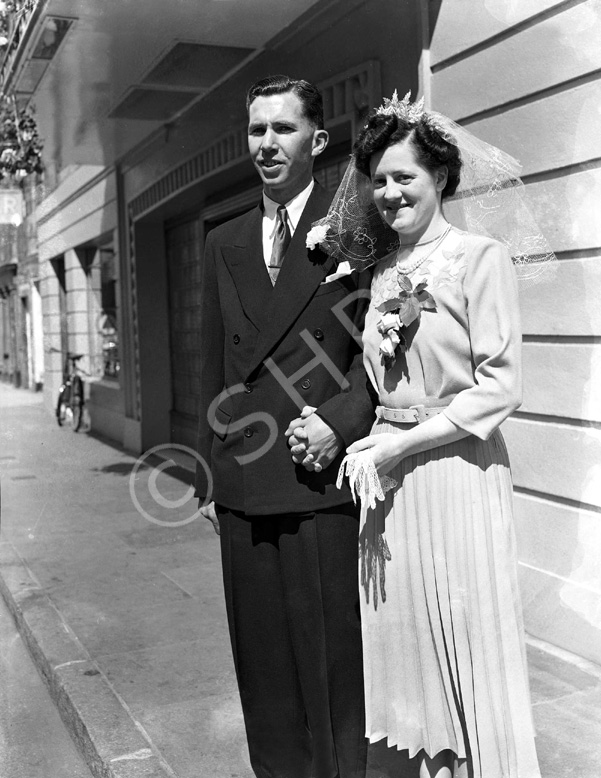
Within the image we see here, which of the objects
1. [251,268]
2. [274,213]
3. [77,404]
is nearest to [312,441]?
[251,268]

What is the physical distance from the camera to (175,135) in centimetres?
949

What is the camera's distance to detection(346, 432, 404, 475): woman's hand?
6.89 feet

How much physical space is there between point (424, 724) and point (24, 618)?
319cm

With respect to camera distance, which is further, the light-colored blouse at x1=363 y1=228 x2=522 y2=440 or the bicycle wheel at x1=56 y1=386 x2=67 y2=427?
the bicycle wheel at x1=56 y1=386 x2=67 y2=427

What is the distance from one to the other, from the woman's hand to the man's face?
30.0 inches

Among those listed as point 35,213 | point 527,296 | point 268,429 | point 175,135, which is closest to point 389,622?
point 268,429

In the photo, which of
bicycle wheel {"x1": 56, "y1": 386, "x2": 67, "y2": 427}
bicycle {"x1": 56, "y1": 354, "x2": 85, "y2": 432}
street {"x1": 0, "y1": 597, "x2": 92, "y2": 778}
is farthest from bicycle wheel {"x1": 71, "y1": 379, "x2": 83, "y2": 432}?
street {"x1": 0, "y1": 597, "x2": 92, "y2": 778}

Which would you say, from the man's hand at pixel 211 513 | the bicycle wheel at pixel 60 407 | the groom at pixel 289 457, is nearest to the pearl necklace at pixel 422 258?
the groom at pixel 289 457

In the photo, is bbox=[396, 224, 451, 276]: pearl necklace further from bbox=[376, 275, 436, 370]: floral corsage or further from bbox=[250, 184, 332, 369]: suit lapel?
bbox=[250, 184, 332, 369]: suit lapel

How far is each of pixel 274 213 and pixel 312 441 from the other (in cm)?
67

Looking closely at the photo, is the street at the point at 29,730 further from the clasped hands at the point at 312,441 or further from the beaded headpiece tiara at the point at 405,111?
the beaded headpiece tiara at the point at 405,111

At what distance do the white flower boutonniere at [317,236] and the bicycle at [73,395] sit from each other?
490 inches

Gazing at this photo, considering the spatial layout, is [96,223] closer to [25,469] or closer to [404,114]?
[25,469]

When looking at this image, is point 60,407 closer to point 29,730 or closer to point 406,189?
point 29,730
